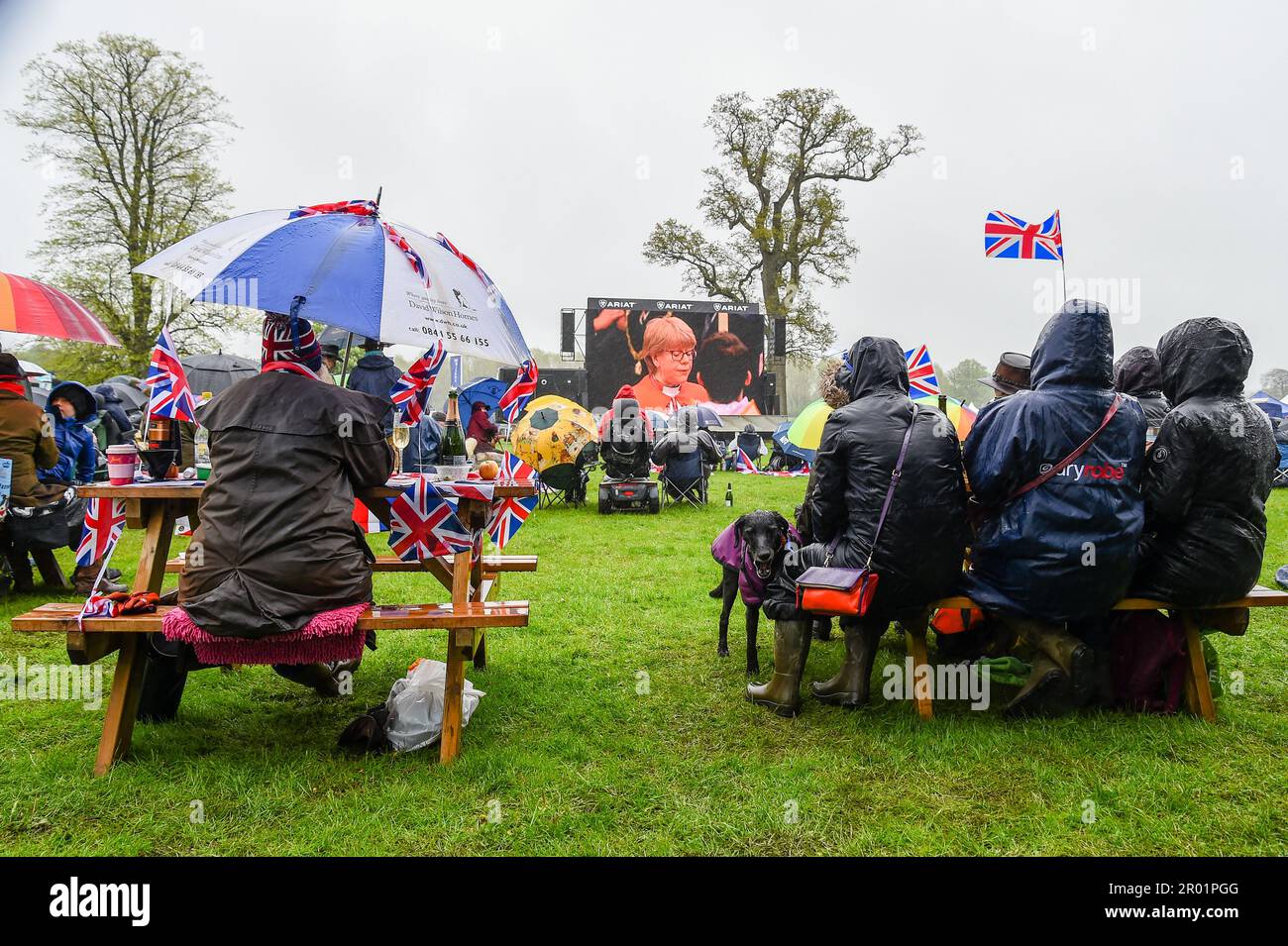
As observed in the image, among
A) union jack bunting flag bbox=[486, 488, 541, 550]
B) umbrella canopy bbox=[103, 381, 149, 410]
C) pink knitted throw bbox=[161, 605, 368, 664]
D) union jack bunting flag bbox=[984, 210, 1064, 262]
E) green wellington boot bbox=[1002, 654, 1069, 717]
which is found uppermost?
union jack bunting flag bbox=[984, 210, 1064, 262]

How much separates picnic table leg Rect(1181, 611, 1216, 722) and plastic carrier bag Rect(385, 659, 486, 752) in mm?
3429

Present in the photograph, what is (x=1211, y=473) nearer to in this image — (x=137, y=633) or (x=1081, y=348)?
(x=1081, y=348)

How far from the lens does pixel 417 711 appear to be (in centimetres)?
340

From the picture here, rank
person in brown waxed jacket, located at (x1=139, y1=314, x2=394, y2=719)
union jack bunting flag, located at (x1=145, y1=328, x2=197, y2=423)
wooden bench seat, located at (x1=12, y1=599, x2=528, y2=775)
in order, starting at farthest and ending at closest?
union jack bunting flag, located at (x1=145, y1=328, x2=197, y2=423)
wooden bench seat, located at (x1=12, y1=599, x2=528, y2=775)
person in brown waxed jacket, located at (x1=139, y1=314, x2=394, y2=719)

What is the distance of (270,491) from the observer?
2.89 metres

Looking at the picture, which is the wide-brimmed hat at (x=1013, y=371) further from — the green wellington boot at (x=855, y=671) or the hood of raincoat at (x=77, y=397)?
the hood of raincoat at (x=77, y=397)

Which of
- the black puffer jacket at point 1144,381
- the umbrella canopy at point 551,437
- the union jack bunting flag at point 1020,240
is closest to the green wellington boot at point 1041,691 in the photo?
the black puffer jacket at point 1144,381

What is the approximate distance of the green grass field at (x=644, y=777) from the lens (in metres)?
2.61

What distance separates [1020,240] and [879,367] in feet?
16.4

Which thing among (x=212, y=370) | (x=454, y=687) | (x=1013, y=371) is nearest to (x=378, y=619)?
(x=454, y=687)

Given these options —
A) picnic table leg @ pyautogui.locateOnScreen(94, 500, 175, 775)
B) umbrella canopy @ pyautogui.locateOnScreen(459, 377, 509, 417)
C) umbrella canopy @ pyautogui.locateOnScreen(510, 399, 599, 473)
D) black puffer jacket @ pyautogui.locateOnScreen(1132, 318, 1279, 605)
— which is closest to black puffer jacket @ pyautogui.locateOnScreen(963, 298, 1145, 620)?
black puffer jacket @ pyautogui.locateOnScreen(1132, 318, 1279, 605)

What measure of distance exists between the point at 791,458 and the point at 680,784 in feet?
60.7

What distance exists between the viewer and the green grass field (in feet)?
8.57
